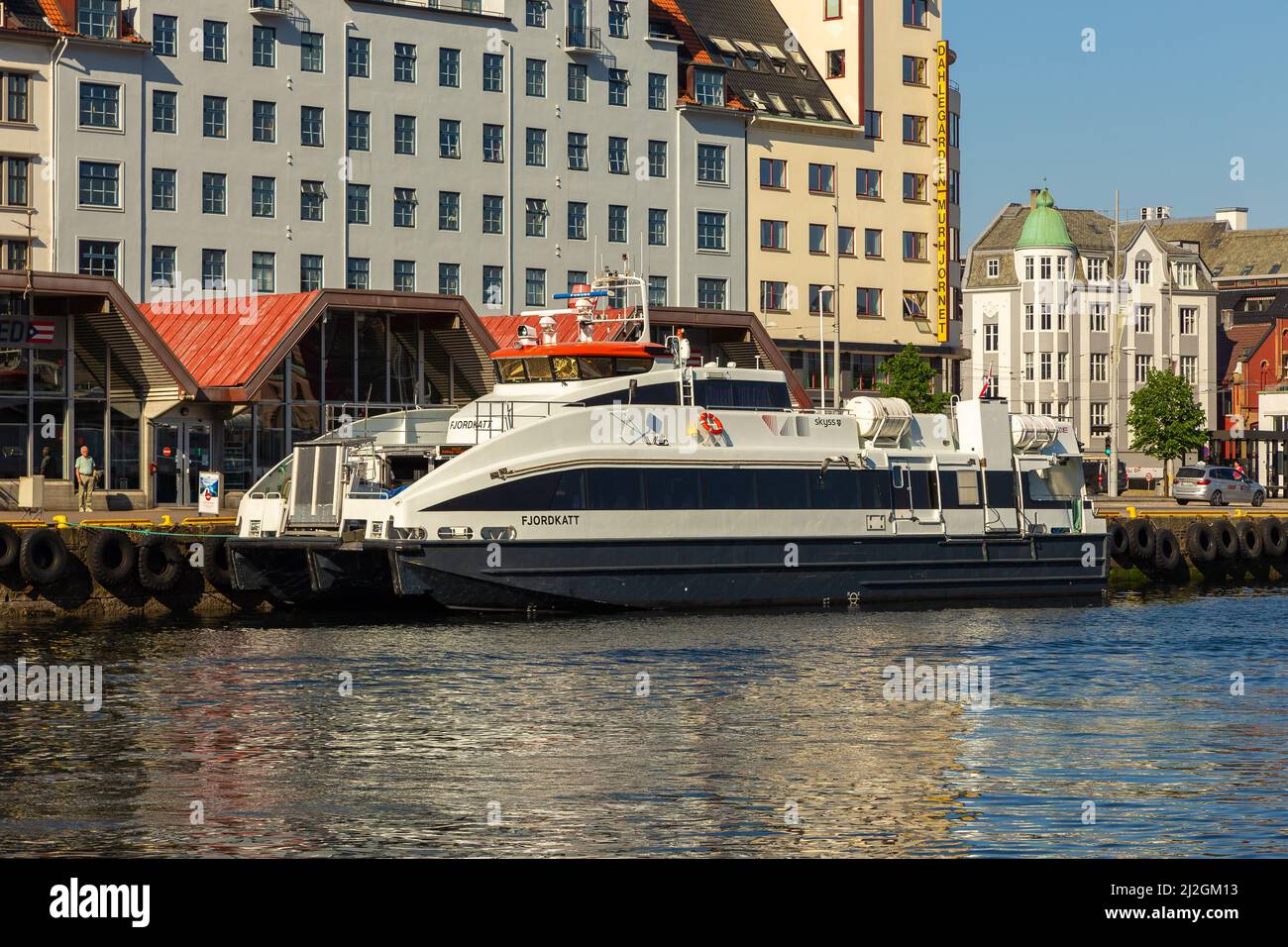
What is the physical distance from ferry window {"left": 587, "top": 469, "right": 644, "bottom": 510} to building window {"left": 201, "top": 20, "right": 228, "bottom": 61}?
126ft

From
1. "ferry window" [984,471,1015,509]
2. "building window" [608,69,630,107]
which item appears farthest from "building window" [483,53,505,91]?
"ferry window" [984,471,1015,509]

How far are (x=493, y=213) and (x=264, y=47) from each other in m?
11.2

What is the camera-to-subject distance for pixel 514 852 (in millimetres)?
16375

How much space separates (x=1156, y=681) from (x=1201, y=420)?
77475 millimetres

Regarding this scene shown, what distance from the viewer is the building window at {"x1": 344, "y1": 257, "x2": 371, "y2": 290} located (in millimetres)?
72494

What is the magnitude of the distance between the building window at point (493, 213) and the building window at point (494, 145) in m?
1.45

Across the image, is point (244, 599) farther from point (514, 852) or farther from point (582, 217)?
point (582, 217)

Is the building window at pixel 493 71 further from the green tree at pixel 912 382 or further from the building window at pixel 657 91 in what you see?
the green tree at pixel 912 382

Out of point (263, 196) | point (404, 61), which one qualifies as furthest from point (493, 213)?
point (263, 196)

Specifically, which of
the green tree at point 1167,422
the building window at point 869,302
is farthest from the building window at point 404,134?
the green tree at point 1167,422

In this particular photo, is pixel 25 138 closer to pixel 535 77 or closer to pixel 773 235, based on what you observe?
pixel 535 77

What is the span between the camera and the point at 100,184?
6612 centimetres

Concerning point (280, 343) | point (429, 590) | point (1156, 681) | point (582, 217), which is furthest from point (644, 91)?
point (1156, 681)

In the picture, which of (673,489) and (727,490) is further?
(727,490)
